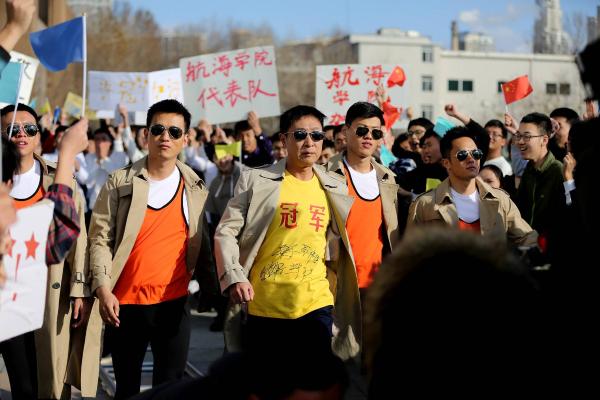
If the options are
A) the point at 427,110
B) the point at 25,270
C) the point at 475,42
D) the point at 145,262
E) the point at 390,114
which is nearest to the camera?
the point at 25,270

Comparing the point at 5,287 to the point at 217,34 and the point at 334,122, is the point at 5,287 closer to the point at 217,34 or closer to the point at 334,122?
the point at 334,122

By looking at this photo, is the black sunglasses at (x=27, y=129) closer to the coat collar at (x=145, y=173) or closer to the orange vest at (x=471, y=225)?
the coat collar at (x=145, y=173)

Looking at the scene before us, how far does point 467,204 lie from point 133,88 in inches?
275

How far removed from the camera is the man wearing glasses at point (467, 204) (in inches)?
212

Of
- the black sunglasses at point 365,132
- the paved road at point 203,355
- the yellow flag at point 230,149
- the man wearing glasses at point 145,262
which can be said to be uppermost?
the yellow flag at point 230,149

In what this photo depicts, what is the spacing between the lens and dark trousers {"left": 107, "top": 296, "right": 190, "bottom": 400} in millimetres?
4992

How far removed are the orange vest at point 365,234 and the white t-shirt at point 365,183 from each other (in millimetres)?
32

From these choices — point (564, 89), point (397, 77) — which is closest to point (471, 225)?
point (397, 77)

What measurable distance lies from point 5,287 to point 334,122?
7749 millimetres

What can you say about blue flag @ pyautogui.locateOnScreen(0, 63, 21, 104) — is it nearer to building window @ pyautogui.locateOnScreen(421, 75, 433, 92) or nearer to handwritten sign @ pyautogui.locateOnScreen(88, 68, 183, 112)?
handwritten sign @ pyautogui.locateOnScreen(88, 68, 183, 112)

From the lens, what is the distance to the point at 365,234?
18.3 feet

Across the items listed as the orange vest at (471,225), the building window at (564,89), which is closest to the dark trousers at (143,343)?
the orange vest at (471,225)

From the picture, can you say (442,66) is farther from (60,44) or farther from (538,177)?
(538,177)

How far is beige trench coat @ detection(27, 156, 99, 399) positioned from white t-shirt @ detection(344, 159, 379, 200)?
5.82 ft
